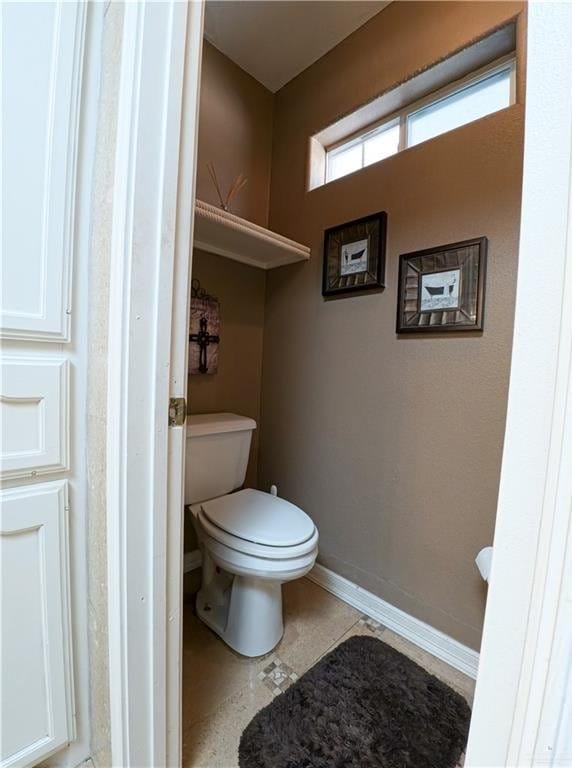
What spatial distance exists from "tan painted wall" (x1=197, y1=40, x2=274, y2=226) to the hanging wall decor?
0.48 metres

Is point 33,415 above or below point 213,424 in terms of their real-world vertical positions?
above

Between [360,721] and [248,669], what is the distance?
391 millimetres

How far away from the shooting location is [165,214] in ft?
2.15

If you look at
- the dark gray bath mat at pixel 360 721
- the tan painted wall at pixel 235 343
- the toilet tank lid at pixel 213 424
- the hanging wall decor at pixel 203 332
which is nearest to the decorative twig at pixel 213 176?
the tan painted wall at pixel 235 343

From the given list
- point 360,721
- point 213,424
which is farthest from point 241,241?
point 360,721

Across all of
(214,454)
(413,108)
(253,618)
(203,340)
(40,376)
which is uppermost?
(413,108)

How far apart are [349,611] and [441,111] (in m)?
2.14

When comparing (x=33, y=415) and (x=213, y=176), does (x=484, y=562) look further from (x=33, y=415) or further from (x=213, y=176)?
(x=213, y=176)

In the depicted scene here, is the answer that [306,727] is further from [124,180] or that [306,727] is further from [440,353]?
[124,180]

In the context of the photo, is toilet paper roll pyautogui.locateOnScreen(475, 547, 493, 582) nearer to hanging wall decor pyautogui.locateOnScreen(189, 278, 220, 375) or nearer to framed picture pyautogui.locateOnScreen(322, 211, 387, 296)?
framed picture pyautogui.locateOnScreen(322, 211, 387, 296)

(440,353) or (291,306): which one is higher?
(291,306)

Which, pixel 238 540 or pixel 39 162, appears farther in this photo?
pixel 238 540

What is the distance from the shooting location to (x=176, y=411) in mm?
708

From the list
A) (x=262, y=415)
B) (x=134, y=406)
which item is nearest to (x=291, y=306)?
(x=262, y=415)
